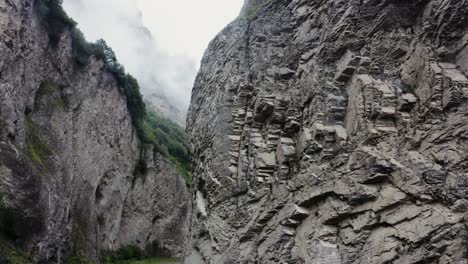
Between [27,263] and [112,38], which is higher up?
[112,38]

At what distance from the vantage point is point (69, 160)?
26625 mm

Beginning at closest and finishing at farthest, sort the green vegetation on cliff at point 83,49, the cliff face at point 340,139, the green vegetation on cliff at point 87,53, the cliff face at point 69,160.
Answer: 1. the cliff face at point 340,139
2. the cliff face at point 69,160
3. the green vegetation on cliff at point 87,53
4. the green vegetation on cliff at point 83,49

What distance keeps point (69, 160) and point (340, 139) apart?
2113cm

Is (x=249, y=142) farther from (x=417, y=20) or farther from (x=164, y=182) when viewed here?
(x=164, y=182)

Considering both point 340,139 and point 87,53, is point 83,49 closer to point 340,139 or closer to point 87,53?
point 87,53

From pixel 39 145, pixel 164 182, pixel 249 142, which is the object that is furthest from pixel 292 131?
pixel 164 182

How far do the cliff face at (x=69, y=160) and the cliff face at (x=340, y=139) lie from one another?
9641mm

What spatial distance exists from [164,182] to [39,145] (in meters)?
17.4

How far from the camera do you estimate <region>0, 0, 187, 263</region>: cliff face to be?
2033 cm

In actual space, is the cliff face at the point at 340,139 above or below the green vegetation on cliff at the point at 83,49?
below

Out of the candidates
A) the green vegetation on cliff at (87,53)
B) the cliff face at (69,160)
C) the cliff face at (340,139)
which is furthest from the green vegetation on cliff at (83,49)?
the cliff face at (340,139)

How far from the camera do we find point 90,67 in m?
31.9

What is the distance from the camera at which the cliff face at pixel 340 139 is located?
27.9ft

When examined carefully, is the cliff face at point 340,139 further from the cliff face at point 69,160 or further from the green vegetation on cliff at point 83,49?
the green vegetation on cliff at point 83,49
